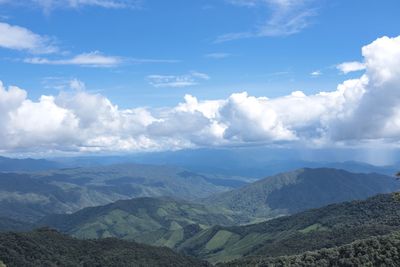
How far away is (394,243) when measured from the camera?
199000 millimetres

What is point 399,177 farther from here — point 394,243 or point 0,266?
point 0,266

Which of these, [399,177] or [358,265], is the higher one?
[399,177]

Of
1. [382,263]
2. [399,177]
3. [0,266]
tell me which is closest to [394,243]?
[382,263]

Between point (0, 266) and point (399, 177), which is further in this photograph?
point (0, 266)

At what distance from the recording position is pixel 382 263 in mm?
191250

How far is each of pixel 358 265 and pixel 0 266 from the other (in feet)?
496

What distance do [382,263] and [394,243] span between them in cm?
1285

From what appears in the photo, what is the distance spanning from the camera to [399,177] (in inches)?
3396

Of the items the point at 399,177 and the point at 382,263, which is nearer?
the point at 399,177

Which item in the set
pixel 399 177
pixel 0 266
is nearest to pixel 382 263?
pixel 399 177

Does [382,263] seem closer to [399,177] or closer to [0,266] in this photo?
[399,177]

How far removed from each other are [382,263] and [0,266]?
159 m

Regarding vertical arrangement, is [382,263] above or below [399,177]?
below

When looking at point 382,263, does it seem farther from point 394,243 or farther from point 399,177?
point 399,177
